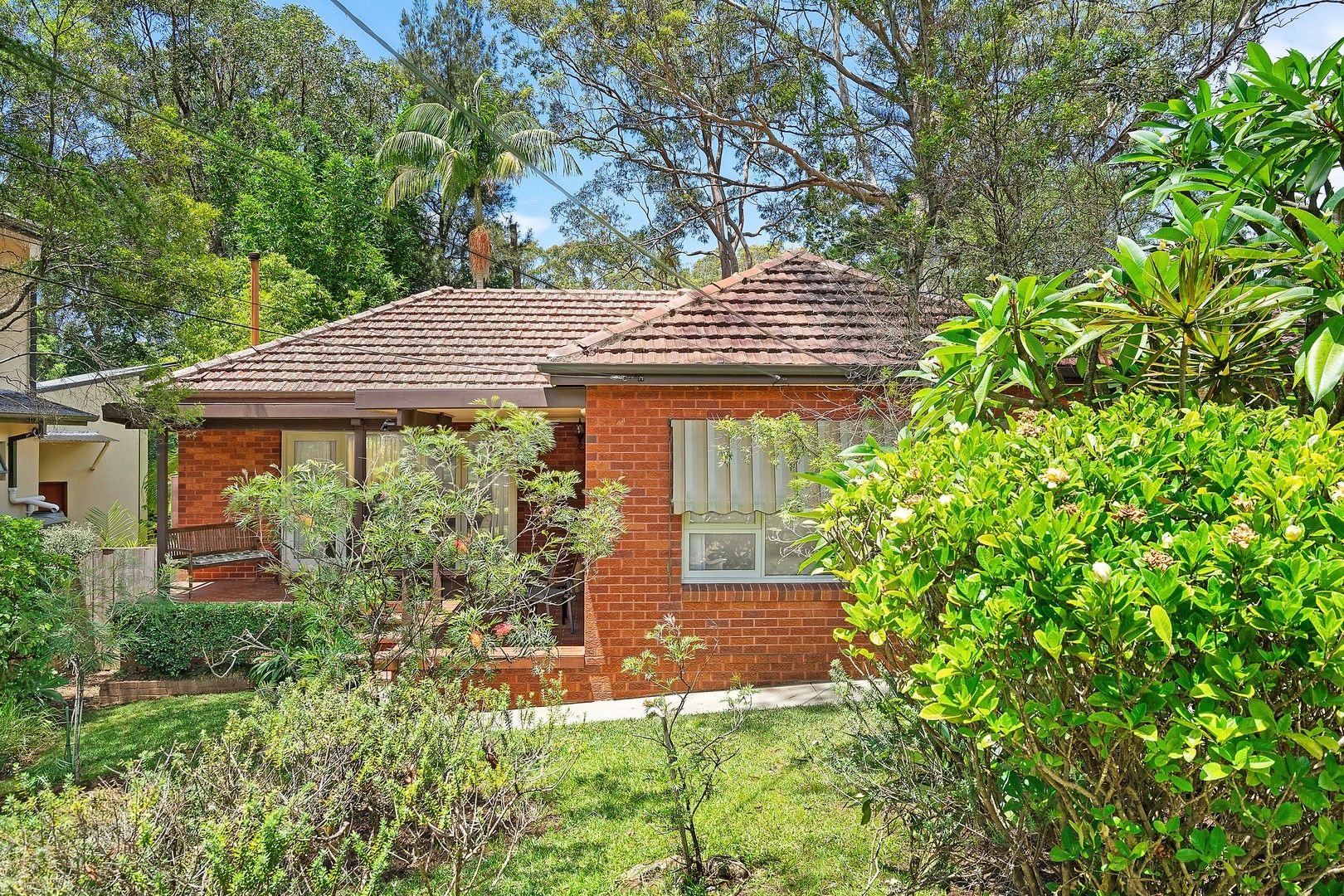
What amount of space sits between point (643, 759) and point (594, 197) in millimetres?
21198

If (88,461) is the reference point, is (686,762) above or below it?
below

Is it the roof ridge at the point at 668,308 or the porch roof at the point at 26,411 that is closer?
the roof ridge at the point at 668,308

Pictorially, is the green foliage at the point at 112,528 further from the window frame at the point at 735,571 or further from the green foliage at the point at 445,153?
the green foliage at the point at 445,153

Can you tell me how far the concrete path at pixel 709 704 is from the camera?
7.91 m

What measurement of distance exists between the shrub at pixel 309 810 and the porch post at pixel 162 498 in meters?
6.42

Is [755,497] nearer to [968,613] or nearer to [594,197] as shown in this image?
[968,613]

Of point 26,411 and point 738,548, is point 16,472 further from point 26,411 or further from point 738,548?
point 738,548

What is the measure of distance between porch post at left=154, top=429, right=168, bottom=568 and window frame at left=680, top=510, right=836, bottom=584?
683cm

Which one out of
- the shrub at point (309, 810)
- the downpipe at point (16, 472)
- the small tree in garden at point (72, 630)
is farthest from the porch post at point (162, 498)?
the downpipe at point (16, 472)

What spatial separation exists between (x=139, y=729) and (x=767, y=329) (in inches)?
310

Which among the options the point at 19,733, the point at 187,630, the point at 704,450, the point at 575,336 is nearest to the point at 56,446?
the point at 187,630

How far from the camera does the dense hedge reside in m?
9.47

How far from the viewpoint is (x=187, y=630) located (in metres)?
9.57

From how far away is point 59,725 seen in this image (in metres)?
8.06
